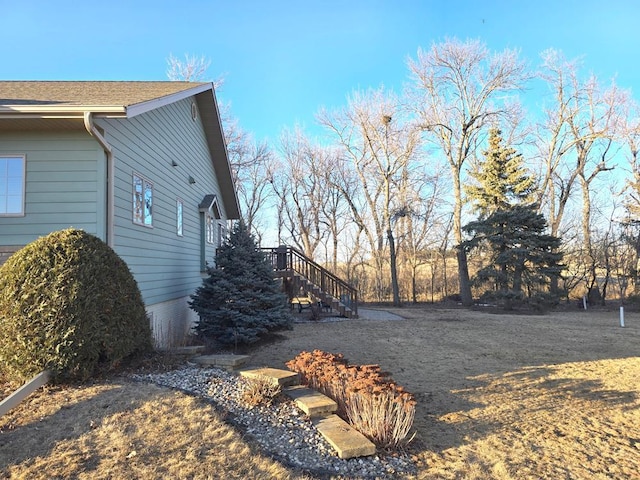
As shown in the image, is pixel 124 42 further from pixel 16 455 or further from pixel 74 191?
pixel 16 455

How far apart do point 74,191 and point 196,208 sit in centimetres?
563

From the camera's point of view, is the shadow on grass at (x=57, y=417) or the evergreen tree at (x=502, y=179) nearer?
the shadow on grass at (x=57, y=417)

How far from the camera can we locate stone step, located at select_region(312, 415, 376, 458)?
3.30 metres

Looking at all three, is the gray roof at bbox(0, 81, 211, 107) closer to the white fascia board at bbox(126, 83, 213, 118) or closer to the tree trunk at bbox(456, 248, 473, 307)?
the white fascia board at bbox(126, 83, 213, 118)

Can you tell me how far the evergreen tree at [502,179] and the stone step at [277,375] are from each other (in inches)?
622

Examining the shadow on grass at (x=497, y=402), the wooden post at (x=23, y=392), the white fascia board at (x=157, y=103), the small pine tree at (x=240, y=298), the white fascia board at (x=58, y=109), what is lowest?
the shadow on grass at (x=497, y=402)

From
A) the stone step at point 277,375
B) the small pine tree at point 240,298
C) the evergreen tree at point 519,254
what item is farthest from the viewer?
the evergreen tree at point 519,254

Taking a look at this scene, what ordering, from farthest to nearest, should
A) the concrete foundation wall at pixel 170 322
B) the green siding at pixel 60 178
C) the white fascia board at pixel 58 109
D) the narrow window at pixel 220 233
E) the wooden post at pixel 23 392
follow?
the narrow window at pixel 220 233 → the concrete foundation wall at pixel 170 322 → the green siding at pixel 60 178 → the white fascia board at pixel 58 109 → the wooden post at pixel 23 392

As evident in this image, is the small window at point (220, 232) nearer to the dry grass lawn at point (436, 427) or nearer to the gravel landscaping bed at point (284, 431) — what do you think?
the dry grass lawn at point (436, 427)

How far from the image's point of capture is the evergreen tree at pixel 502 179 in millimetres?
18000

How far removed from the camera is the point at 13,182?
6352 millimetres

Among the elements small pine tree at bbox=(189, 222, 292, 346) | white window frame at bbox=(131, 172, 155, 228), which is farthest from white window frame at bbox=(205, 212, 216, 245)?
white window frame at bbox=(131, 172, 155, 228)

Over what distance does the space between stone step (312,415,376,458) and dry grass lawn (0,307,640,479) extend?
464mm

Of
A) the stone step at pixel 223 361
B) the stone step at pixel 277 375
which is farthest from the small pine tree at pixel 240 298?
the stone step at pixel 277 375
